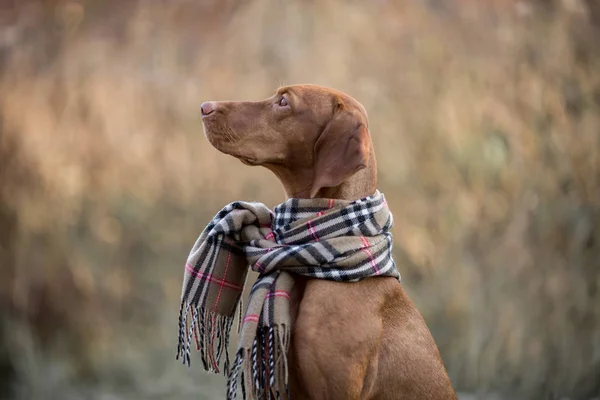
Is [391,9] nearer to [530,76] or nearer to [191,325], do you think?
[530,76]

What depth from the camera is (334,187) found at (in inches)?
84.5

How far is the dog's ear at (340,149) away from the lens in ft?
6.59

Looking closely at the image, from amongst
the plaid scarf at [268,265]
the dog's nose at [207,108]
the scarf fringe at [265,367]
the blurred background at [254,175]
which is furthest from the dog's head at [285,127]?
the blurred background at [254,175]

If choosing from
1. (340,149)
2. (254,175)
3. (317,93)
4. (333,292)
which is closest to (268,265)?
(333,292)

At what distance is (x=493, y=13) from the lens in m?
3.74

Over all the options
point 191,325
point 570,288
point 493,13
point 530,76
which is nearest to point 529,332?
point 570,288

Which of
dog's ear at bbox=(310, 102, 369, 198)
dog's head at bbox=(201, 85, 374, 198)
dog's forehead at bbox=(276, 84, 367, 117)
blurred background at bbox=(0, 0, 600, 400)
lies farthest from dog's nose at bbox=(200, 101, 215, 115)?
blurred background at bbox=(0, 0, 600, 400)

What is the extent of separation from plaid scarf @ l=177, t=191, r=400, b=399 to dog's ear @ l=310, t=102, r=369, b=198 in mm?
111

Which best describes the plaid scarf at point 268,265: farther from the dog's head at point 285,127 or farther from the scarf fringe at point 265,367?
the dog's head at point 285,127

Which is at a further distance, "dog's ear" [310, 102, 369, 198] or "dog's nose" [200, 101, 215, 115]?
"dog's nose" [200, 101, 215, 115]

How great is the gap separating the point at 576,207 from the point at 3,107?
8.92 feet

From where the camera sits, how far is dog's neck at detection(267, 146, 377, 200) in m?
2.14

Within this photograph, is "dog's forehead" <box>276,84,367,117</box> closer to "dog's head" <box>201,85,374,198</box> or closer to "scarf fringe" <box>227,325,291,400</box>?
"dog's head" <box>201,85,374,198</box>

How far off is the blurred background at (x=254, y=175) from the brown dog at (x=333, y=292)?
4.89 ft
